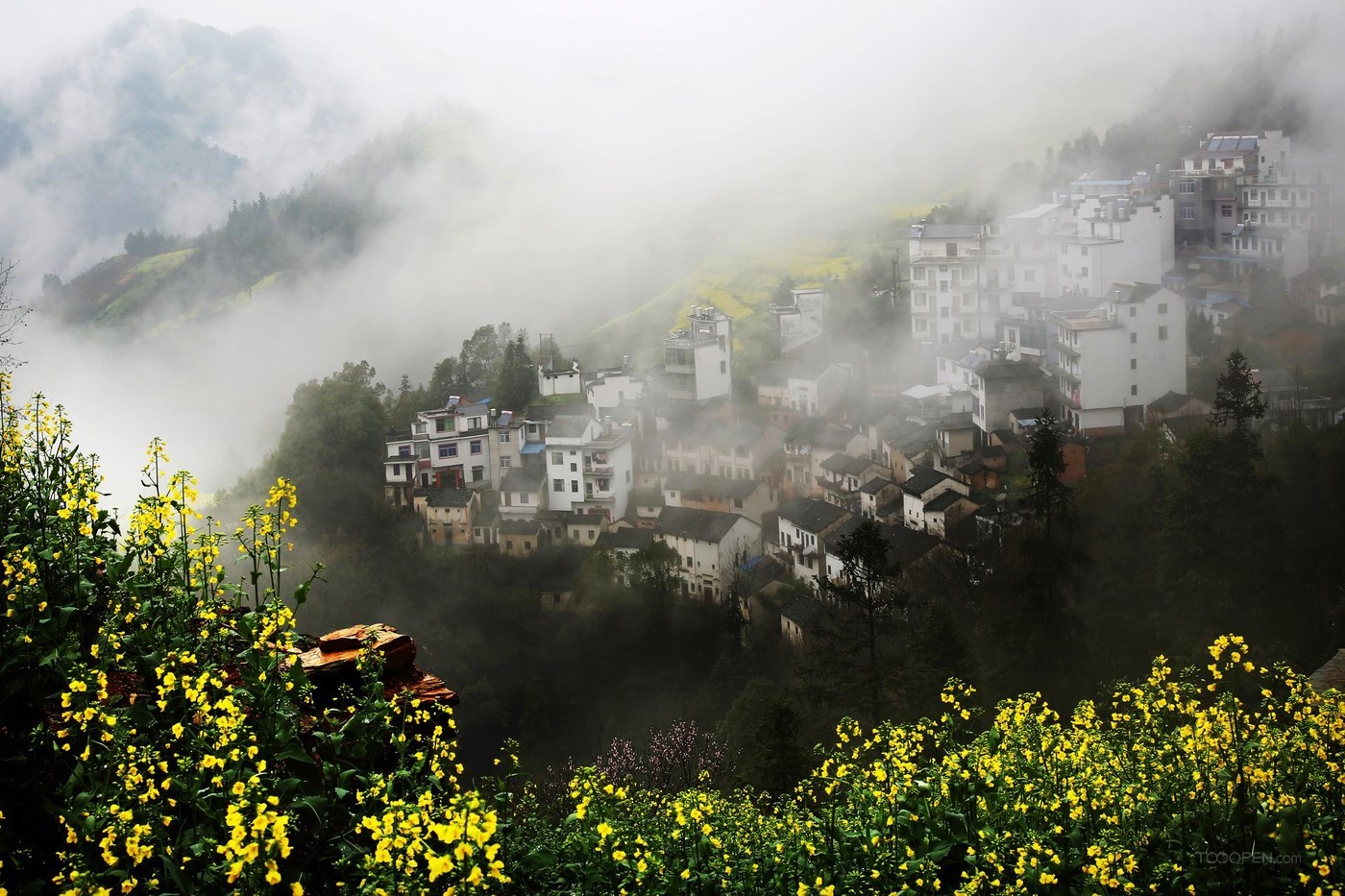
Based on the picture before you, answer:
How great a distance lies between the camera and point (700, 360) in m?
20.8

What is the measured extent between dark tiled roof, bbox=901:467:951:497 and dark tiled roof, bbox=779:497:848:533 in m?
1.05

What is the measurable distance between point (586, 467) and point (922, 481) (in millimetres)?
5780

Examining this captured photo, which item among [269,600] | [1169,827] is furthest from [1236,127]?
[269,600]

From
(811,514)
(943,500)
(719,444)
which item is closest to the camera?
(943,500)

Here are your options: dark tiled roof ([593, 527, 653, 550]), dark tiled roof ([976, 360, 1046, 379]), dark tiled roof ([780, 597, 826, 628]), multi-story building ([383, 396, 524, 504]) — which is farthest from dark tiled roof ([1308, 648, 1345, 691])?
multi-story building ([383, 396, 524, 504])

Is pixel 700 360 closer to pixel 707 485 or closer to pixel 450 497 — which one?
pixel 707 485

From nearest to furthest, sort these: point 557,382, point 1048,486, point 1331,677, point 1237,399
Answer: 1. point 1331,677
2. point 1048,486
3. point 1237,399
4. point 557,382

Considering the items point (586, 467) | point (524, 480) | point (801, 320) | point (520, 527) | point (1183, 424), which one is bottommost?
point (520, 527)

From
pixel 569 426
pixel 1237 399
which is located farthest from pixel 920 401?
pixel 569 426

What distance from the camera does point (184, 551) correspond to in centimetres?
401

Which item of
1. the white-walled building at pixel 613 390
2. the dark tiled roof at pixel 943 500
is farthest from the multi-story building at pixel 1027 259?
the white-walled building at pixel 613 390

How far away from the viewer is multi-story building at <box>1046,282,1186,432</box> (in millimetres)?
16469

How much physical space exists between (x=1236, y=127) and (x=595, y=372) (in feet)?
37.6

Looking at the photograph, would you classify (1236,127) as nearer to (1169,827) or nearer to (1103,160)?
(1103,160)
